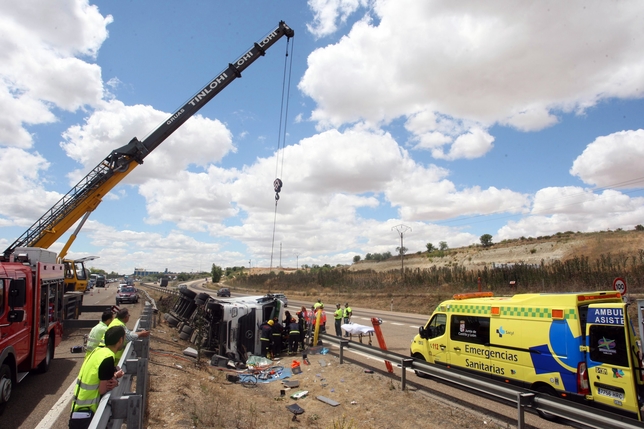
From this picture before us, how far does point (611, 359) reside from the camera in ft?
22.4

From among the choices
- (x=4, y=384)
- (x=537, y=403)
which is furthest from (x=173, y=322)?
(x=537, y=403)

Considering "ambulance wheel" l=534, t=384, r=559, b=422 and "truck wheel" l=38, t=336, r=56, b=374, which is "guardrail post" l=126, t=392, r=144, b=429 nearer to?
"ambulance wheel" l=534, t=384, r=559, b=422

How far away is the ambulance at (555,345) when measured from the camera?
673 centimetres

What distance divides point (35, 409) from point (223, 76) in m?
16.0

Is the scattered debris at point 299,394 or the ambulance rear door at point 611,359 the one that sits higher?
the ambulance rear door at point 611,359

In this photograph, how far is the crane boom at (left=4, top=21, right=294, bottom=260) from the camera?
55.1ft

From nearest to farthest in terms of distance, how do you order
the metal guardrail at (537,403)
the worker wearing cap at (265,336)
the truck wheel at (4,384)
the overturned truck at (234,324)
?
the metal guardrail at (537,403) → the truck wheel at (4,384) → the overturned truck at (234,324) → the worker wearing cap at (265,336)

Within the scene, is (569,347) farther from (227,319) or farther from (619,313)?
(227,319)

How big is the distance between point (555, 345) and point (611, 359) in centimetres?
92

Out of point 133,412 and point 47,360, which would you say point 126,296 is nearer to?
point 47,360

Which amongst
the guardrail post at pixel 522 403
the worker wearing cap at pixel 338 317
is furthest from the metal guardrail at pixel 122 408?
the worker wearing cap at pixel 338 317

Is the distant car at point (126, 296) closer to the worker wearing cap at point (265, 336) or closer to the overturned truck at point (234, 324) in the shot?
the overturned truck at point (234, 324)

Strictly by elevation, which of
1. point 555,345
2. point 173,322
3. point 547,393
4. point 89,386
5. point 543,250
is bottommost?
point 547,393

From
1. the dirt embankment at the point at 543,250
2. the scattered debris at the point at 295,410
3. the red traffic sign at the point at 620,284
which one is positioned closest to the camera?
the scattered debris at the point at 295,410
